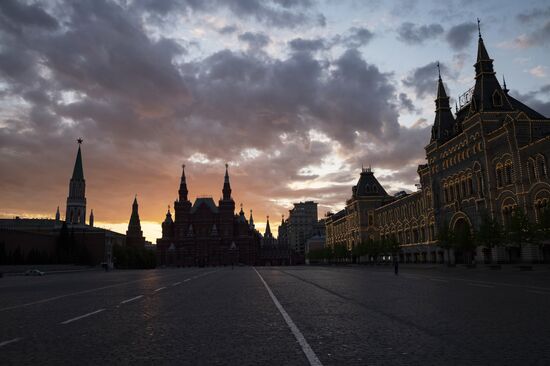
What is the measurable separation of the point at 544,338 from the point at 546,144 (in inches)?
1563

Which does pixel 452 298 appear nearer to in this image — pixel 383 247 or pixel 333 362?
pixel 333 362

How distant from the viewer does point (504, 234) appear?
136ft

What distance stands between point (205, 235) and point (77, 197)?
131ft

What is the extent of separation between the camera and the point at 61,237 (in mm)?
92438

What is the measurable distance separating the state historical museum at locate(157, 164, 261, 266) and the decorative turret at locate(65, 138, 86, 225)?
25031 millimetres

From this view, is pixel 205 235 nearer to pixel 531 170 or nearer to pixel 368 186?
pixel 368 186

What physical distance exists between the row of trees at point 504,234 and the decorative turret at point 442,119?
17.3 m

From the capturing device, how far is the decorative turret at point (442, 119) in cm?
6606

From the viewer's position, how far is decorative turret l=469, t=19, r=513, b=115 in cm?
5273

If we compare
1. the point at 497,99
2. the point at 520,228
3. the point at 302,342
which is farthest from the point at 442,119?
the point at 302,342

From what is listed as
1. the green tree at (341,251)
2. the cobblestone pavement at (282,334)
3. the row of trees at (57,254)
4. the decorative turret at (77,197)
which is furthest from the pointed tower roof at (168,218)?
the cobblestone pavement at (282,334)

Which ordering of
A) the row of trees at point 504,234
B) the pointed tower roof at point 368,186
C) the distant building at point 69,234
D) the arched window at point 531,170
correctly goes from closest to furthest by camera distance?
1. the row of trees at point 504,234
2. the arched window at point 531,170
3. the distant building at point 69,234
4. the pointed tower roof at point 368,186

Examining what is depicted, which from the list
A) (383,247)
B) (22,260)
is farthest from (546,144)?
(22,260)

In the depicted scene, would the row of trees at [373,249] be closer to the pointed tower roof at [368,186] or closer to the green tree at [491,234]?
the pointed tower roof at [368,186]
